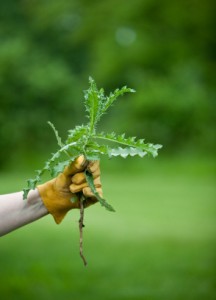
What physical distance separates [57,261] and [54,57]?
70.4ft

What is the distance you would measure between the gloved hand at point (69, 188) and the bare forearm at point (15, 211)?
0.07 meters

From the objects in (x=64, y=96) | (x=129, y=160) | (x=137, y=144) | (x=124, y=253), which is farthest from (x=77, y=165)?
(x=64, y=96)

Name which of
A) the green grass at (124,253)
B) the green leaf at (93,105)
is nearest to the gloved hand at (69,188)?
the green leaf at (93,105)

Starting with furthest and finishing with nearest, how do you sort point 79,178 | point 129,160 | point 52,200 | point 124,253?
point 129,160 < point 124,253 < point 52,200 < point 79,178

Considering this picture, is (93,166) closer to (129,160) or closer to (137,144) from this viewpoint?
(137,144)

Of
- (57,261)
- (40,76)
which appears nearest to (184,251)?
(57,261)

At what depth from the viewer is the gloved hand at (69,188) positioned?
3279 mm

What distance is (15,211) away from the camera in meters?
3.31

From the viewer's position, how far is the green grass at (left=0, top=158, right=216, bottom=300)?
6785 millimetres

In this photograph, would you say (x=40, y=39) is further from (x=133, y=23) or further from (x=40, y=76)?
(x=133, y=23)

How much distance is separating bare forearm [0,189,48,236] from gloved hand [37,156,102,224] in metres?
0.07

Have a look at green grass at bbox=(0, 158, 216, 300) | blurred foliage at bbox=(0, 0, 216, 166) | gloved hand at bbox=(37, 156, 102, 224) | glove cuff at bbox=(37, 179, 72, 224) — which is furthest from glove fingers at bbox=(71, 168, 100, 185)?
blurred foliage at bbox=(0, 0, 216, 166)

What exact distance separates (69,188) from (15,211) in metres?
0.25

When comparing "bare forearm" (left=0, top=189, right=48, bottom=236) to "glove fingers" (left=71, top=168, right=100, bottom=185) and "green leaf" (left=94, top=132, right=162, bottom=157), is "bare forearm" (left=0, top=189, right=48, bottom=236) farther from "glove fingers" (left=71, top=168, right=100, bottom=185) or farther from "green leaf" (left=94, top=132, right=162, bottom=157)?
"green leaf" (left=94, top=132, right=162, bottom=157)
